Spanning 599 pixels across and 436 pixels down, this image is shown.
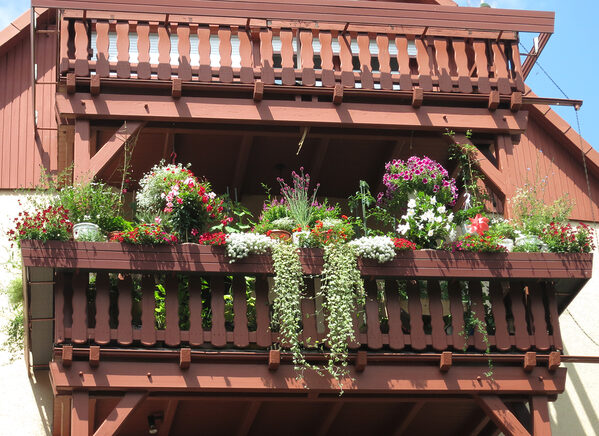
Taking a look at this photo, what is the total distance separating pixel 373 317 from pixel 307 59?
3.35 m

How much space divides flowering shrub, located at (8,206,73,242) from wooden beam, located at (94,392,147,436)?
175 centimetres

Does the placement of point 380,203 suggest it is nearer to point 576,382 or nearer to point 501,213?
point 501,213

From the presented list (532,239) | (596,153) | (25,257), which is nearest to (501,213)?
(596,153)

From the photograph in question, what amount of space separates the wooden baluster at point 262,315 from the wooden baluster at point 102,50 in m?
3.10

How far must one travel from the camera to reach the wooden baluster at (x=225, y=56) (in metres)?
13.6

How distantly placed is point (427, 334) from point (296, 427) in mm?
2282

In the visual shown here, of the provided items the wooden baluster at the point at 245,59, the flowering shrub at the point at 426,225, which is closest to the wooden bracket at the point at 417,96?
the flowering shrub at the point at 426,225

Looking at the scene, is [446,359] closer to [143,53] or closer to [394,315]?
[394,315]

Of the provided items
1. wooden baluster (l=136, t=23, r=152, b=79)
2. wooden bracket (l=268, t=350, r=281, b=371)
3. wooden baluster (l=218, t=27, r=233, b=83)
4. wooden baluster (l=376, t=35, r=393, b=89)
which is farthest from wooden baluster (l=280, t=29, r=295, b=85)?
wooden bracket (l=268, t=350, r=281, b=371)

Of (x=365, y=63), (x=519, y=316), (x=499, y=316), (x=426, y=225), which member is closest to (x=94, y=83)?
(x=365, y=63)

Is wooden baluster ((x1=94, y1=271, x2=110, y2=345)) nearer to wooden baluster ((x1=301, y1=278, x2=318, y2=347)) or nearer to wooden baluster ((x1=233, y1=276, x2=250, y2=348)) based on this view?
wooden baluster ((x1=233, y1=276, x2=250, y2=348))

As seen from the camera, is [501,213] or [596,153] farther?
[596,153]

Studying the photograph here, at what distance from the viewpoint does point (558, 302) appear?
13375 mm

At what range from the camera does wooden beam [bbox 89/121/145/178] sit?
13.1 meters
